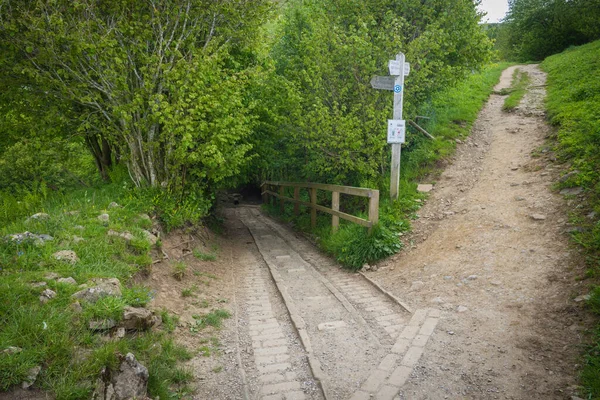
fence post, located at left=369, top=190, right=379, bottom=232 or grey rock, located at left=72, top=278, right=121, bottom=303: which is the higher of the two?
fence post, located at left=369, top=190, right=379, bottom=232

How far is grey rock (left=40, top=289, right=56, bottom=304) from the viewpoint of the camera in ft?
11.9

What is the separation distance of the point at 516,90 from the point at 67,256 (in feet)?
58.0

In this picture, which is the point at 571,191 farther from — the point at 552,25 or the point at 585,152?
the point at 552,25

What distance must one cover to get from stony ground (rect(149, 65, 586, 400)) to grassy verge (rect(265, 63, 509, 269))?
1.07 feet

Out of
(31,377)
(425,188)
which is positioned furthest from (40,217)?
(425,188)

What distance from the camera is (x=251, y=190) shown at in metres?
→ 31.8

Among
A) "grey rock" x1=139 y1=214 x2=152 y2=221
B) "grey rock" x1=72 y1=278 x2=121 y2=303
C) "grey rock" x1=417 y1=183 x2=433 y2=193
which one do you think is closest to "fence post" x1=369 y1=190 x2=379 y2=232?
"grey rock" x1=417 y1=183 x2=433 y2=193

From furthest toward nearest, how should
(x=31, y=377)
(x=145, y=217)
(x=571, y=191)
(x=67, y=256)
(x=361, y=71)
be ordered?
(x=361, y=71), (x=571, y=191), (x=145, y=217), (x=67, y=256), (x=31, y=377)

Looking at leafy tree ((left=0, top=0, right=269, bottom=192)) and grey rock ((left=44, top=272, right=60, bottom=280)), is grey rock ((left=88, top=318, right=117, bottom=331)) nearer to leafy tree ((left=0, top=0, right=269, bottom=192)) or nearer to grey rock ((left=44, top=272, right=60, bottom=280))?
grey rock ((left=44, top=272, right=60, bottom=280))

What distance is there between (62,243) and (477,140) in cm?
1106

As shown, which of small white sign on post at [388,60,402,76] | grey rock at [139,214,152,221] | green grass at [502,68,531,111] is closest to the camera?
grey rock at [139,214,152,221]

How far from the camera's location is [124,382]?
309 cm

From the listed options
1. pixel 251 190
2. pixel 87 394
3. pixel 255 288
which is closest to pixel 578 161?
pixel 255 288

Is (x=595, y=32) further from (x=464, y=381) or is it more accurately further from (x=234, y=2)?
(x=464, y=381)
